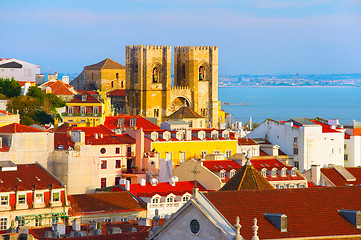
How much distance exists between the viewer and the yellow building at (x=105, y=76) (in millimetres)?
117375

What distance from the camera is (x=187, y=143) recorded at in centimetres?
6028

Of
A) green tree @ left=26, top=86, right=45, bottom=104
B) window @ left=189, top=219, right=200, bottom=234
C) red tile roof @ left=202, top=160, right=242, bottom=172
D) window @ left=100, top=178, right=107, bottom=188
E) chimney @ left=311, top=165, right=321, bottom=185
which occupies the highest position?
green tree @ left=26, top=86, right=45, bottom=104

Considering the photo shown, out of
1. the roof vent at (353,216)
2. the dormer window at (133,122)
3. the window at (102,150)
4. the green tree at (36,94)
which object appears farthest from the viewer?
the green tree at (36,94)

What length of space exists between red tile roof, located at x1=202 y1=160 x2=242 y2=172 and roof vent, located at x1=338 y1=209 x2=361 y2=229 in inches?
901

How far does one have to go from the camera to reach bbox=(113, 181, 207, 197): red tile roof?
155 ft

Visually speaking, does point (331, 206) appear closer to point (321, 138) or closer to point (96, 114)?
point (321, 138)

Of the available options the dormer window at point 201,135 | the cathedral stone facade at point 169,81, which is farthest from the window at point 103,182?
the cathedral stone facade at point 169,81

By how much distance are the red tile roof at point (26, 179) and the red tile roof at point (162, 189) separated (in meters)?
4.63

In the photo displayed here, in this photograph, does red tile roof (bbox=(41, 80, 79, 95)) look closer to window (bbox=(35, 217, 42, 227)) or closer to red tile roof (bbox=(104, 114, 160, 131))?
red tile roof (bbox=(104, 114, 160, 131))

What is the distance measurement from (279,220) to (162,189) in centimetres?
2168

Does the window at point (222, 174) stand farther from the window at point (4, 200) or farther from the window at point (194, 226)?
the window at point (194, 226)

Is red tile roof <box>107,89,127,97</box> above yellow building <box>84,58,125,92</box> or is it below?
below

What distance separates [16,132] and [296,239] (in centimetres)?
2554

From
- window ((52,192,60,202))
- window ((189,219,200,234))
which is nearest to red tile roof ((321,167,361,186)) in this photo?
window ((52,192,60,202))
